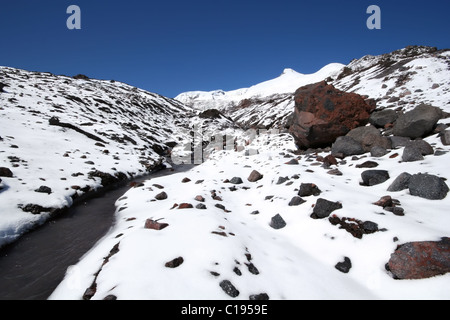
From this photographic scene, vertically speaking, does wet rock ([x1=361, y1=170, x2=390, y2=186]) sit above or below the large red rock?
below

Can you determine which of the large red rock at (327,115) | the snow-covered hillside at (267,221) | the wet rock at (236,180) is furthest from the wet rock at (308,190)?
the large red rock at (327,115)

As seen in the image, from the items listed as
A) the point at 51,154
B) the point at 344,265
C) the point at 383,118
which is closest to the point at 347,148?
the point at 383,118

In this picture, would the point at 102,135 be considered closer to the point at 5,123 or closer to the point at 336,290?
the point at 5,123

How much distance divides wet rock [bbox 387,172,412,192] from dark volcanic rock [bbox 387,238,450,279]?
3.12 metres

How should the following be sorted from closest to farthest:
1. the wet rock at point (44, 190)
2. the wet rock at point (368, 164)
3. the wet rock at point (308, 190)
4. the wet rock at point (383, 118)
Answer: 1. the wet rock at point (308, 190)
2. the wet rock at point (368, 164)
3. the wet rock at point (44, 190)
4. the wet rock at point (383, 118)

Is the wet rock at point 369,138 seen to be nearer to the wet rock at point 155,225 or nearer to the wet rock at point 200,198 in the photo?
the wet rock at point 200,198

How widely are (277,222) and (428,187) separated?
467cm

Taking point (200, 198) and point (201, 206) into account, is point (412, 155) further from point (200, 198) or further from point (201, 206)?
point (200, 198)

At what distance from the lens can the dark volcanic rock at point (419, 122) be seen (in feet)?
33.8

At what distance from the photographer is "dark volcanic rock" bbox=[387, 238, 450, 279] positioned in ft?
13.6

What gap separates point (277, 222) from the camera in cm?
725

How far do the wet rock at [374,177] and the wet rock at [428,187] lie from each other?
1.21 meters

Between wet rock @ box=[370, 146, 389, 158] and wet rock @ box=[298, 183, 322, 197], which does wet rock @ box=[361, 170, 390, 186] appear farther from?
wet rock @ box=[370, 146, 389, 158]

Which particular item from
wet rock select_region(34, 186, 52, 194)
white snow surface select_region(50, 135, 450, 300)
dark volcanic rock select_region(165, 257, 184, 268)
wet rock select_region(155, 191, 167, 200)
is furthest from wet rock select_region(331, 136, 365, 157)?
wet rock select_region(34, 186, 52, 194)
